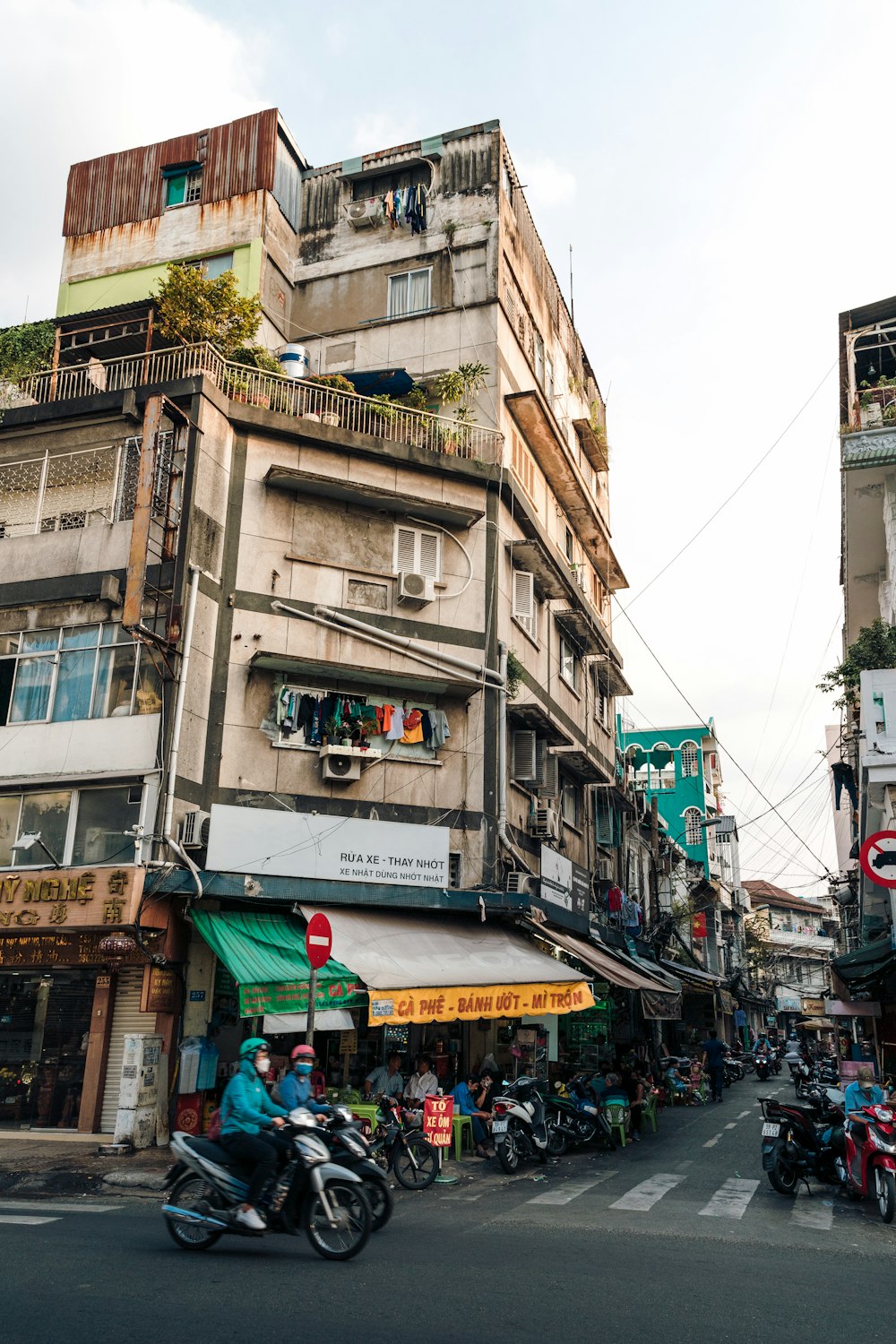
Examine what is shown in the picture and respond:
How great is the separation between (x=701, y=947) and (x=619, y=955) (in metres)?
28.7

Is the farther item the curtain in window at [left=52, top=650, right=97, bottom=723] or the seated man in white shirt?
the curtain in window at [left=52, top=650, right=97, bottom=723]

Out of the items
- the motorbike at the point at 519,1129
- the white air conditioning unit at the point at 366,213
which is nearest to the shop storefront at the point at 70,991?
the motorbike at the point at 519,1129

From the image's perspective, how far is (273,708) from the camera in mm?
18109

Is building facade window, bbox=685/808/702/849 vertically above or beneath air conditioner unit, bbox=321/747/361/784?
above

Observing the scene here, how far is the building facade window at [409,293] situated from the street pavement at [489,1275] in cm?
1910

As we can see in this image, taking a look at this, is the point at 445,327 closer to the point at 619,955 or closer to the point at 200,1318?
the point at 619,955

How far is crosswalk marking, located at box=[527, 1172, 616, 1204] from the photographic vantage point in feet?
37.3

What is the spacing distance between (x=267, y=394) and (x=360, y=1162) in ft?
49.8

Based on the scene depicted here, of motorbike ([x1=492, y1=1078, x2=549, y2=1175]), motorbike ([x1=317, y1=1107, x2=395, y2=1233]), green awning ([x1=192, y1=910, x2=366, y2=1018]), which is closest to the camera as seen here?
motorbike ([x1=317, y1=1107, x2=395, y2=1233])

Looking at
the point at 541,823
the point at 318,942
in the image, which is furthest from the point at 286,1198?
the point at 541,823

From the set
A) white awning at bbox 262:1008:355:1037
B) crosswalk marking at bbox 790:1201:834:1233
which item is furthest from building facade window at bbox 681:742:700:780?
crosswalk marking at bbox 790:1201:834:1233

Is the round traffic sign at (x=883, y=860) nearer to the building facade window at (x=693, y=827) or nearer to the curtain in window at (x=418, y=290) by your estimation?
the curtain in window at (x=418, y=290)

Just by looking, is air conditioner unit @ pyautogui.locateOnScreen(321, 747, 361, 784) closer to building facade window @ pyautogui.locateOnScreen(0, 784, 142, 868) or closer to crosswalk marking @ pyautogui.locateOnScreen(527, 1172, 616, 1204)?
building facade window @ pyautogui.locateOnScreen(0, 784, 142, 868)

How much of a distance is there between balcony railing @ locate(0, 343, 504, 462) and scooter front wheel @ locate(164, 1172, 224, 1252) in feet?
47.2
